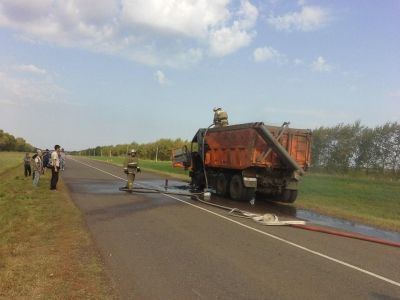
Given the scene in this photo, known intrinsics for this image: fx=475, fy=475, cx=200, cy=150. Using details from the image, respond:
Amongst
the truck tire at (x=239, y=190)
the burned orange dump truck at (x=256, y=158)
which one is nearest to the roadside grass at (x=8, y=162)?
the burned orange dump truck at (x=256, y=158)

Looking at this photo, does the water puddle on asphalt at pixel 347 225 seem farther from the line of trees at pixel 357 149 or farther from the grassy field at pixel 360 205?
the line of trees at pixel 357 149

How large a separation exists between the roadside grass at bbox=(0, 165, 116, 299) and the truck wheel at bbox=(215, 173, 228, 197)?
7.04m

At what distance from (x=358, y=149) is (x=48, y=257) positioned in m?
37.0

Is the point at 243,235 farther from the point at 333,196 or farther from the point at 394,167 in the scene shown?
the point at 394,167

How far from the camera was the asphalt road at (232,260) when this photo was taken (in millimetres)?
6036

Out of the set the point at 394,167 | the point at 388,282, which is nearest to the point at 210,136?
the point at 388,282

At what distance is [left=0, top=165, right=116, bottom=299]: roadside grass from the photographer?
580 cm

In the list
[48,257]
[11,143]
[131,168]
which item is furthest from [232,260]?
[11,143]

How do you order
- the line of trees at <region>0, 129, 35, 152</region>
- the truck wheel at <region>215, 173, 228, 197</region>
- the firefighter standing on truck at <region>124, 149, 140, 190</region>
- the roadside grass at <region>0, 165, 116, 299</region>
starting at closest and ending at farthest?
the roadside grass at <region>0, 165, 116, 299</region> < the truck wheel at <region>215, 173, 228, 197</region> < the firefighter standing on truck at <region>124, 149, 140, 190</region> < the line of trees at <region>0, 129, 35, 152</region>

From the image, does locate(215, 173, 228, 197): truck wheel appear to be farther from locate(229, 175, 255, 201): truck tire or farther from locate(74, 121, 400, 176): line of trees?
locate(74, 121, 400, 176): line of trees

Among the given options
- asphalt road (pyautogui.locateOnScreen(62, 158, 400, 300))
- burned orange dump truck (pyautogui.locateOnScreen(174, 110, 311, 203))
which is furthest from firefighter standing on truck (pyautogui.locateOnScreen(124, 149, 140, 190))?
asphalt road (pyautogui.locateOnScreen(62, 158, 400, 300))

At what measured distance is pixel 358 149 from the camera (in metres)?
40.8

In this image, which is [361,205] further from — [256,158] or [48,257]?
[48,257]

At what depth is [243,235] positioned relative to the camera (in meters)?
9.91
